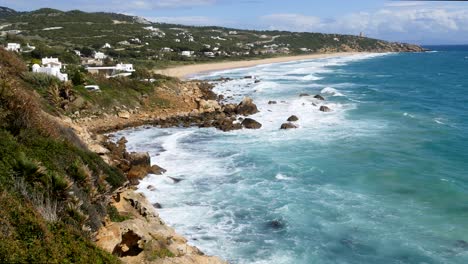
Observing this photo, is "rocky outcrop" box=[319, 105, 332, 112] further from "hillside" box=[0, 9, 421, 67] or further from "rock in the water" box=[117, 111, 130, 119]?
"hillside" box=[0, 9, 421, 67]

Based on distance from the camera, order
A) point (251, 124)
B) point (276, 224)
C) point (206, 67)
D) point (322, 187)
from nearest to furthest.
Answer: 1. point (276, 224)
2. point (322, 187)
3. point (251, 124)
4. point (206, 67)

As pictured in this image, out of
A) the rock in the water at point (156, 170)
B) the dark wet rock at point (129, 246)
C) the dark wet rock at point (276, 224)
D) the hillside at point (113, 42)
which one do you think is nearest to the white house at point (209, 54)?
the hillside at point (113, 42)

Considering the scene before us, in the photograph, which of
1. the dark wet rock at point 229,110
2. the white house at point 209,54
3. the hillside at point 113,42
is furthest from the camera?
the white house at point 209,54

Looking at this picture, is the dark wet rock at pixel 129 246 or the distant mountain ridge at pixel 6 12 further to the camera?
the distant mountain ridge at pixel 6 12

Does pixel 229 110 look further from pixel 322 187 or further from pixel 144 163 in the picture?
pixel 322 187

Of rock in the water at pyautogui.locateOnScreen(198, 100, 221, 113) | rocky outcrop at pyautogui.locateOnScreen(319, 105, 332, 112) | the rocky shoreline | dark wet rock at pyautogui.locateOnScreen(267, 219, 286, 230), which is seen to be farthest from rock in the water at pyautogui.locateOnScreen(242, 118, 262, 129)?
dark wet rock at pyautogui.locateOnScreen(267, 219, 286, 230)

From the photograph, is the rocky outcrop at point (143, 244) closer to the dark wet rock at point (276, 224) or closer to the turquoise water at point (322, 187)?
the turquoise water at point (322, 187)

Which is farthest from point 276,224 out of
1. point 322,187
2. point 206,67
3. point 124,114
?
point 206,67

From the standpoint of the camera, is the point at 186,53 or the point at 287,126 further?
the point at 186,53

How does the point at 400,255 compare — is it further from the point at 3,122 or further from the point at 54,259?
the point at 3,122
